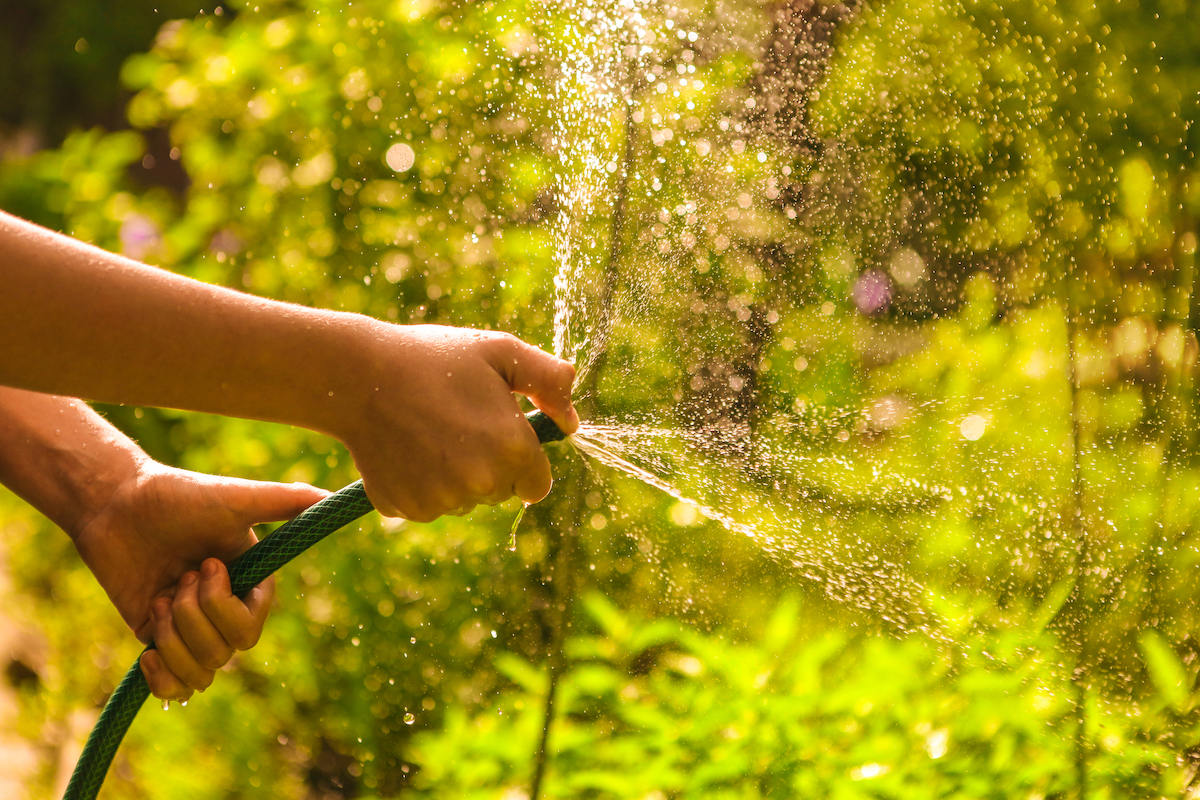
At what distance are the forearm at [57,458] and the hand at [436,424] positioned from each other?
0.49m

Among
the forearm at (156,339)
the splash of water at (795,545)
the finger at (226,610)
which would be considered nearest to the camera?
the forearm at (156,339)

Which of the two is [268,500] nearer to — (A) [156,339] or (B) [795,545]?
(A) [156,339]

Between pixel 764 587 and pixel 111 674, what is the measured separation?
160cm

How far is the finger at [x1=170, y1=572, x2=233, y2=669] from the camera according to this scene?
0.85m

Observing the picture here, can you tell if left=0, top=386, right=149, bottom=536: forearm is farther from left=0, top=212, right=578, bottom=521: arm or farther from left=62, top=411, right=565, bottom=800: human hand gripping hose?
left=0, top=212, right=578, bottom=521: arm

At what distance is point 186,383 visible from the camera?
0.62 meters

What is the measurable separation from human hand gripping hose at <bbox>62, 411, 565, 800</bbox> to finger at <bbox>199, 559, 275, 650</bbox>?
16 millimetres

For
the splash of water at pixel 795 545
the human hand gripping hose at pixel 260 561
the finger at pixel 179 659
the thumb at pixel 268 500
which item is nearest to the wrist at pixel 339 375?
the human hand gripping hose at pixel 260 561

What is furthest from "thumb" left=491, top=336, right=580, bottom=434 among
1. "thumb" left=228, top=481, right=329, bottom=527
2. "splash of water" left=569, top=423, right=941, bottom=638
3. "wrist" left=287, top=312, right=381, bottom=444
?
"splash of water" left=569, top=423, right=941, bottom=638

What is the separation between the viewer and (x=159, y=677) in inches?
33.8

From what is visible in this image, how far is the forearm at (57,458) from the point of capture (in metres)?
0.94

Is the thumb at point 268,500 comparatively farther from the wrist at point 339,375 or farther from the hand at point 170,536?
the wrist at point 339,375

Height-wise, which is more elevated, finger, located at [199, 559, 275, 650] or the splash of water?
the splash of water

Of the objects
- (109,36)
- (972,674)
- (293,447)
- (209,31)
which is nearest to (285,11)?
(209,31)
